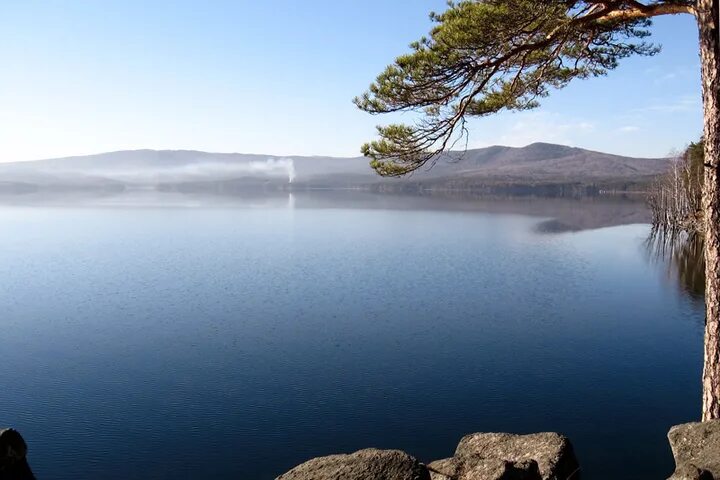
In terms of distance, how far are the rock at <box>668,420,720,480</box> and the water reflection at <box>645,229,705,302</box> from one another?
81.9 ft

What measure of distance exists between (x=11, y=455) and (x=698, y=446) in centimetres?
1333

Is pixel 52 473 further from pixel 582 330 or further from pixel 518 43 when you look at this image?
pixel 582 330

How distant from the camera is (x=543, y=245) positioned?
58656 mm

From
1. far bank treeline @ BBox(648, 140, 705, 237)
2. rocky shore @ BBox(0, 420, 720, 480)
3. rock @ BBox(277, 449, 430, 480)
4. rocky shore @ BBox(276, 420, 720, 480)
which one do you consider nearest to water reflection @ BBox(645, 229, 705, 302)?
far bank treeline @ BBox(648, 140, 705, 237)

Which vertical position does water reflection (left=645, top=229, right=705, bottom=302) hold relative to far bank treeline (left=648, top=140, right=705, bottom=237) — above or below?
below

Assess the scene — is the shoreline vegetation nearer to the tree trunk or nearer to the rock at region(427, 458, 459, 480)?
the tree trunk

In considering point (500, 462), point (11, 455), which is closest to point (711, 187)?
point (500, 462)

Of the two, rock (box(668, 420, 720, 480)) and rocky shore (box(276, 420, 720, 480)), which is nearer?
rocky shore (box(276, 420, 720, 480))

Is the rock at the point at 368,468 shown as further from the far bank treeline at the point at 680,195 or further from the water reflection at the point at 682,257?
the far bank treeline at the point at 680,195

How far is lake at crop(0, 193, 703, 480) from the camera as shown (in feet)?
47.3

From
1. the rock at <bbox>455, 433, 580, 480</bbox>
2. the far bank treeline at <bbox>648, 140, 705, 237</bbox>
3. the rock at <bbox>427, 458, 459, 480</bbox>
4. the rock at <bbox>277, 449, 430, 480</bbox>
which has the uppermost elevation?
the far bank treeline at <bbox>648, 140, 705, 237</bbox>

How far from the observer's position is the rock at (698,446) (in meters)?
9.15

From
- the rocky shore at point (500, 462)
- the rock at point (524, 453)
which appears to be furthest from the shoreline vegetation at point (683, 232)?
the rock at point (524, 453)

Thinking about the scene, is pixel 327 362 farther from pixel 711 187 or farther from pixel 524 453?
pixel 711 187
